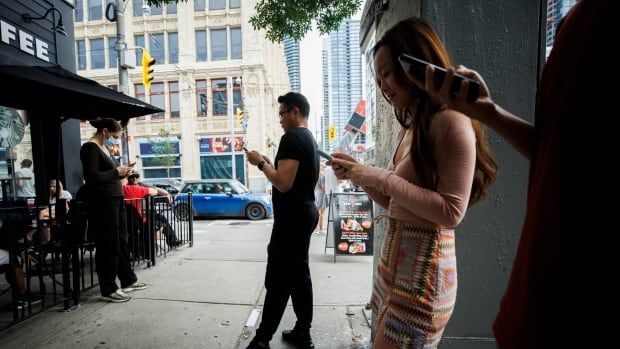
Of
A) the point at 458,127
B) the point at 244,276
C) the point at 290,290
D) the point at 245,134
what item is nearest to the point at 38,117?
the point at 244,276

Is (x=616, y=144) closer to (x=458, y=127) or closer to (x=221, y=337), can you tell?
(x=458, y=127)

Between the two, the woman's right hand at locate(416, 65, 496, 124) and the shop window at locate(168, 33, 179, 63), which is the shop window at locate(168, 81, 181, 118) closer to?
the shop window at locate(168, 33, 179, 63)

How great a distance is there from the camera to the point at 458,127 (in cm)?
120

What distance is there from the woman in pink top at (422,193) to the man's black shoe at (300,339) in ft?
5.51

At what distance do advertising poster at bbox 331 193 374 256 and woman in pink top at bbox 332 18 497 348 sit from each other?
444cm

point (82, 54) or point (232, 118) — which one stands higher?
point (82, 54)

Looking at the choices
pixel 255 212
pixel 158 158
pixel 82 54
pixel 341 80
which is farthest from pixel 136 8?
pixel 255 212

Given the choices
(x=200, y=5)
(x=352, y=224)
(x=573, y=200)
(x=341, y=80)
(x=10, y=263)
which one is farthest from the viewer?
(x=341, y=80)

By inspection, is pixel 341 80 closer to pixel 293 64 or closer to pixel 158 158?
pixel 293 64

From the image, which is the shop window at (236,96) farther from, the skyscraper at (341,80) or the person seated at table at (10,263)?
the person seated at table at (10,263)

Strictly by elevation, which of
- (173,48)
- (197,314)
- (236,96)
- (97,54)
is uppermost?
(173,48)

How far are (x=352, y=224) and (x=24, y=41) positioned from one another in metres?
7.20

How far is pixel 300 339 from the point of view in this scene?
9.36 ft

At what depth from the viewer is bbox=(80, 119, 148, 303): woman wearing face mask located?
12.0 feet
